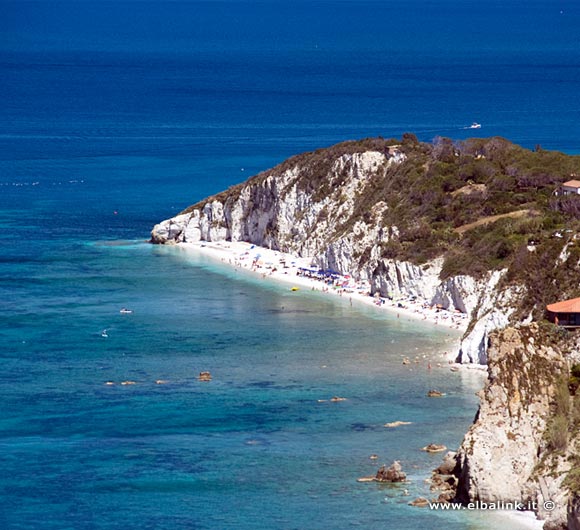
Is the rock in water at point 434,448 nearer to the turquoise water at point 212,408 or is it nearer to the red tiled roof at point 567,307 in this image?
the turquoise water at point 212,408

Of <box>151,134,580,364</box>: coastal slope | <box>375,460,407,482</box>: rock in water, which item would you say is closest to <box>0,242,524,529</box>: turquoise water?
<box>375,460,407,482</box>: rock in water

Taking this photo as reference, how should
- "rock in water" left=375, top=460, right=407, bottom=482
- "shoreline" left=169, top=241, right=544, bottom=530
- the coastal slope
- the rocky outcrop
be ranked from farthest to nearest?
the rocky outcrop
"shoreline" left=169, top=241, right=544, bottom=530
the coastal slope
"rock in water" left=375, top=460, right=407, bottom=482

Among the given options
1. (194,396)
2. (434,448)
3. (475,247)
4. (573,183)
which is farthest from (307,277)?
(434,448)

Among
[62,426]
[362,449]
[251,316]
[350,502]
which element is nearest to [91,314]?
[251,316]

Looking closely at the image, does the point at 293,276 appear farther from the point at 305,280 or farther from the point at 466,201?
the point at 466,201

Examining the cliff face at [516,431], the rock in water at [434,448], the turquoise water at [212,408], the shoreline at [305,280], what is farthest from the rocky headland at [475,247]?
the rock in water at [434,448]

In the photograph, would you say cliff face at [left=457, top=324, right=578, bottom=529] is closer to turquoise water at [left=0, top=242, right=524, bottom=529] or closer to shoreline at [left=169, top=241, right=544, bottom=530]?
turquoise water at [left=0, top=242, right=524, bottom=529]
